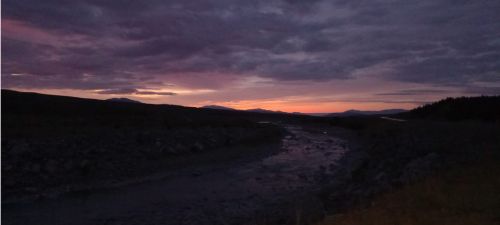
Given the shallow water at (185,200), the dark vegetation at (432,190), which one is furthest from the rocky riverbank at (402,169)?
the shallow water at (185,200)

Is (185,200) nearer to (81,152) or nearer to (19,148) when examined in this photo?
(81,152)

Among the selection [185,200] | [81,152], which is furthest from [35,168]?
[185,200]

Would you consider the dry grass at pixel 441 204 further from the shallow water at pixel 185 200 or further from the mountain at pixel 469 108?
the mountain at pixel 469 108

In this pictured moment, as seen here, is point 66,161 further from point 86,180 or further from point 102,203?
point 102,203

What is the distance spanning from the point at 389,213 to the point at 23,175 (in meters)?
17.1

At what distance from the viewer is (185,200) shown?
1936cm

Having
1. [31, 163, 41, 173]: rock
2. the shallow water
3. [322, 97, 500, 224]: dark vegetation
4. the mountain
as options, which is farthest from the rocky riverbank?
the mountain

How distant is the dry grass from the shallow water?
211 inches

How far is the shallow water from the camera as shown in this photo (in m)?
16.5

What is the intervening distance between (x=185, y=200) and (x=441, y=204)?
411 inches

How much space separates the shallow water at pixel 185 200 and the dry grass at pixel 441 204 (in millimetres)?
5347

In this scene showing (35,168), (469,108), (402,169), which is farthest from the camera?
(469,108)

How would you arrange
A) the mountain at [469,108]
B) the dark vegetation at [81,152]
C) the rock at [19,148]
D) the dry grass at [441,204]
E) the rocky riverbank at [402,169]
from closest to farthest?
the dry grass at [441,204] → the rocky riverbank at [402,169] → the dark vegetation at [81,152] → the rock at [19,148] → the mountain at [469,108]

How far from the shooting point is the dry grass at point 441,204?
448 inches
